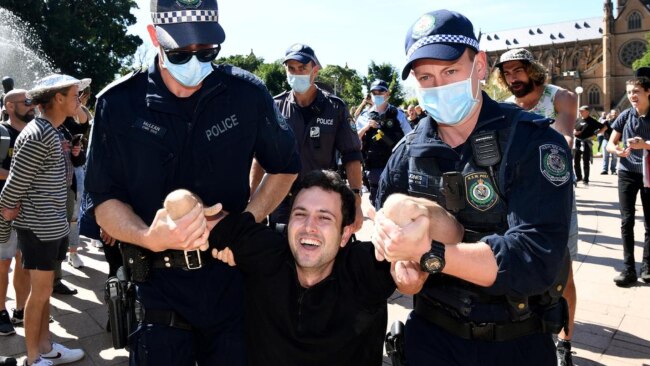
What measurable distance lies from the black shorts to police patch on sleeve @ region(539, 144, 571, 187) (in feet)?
12.8

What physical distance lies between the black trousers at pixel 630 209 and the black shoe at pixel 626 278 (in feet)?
0.19

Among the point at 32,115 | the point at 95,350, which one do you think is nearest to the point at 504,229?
the point at 95,350

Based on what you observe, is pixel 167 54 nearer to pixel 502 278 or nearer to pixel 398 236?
pixel 398 236

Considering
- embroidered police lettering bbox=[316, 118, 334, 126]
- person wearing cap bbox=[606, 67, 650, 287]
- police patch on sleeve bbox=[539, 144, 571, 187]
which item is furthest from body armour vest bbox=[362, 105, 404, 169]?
police patch on sleeve bbox=[539, 144, 571, 187]

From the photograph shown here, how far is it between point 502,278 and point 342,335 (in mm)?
979

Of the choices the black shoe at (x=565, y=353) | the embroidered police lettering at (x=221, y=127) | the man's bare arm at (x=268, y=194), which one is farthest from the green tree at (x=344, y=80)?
the embroidered police lettering at (x=221, y=127)

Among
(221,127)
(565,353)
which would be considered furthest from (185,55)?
(565,353)

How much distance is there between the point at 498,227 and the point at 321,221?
915 millimetres

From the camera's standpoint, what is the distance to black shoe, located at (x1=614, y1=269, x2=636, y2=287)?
5918 mm

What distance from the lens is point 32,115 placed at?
564cm

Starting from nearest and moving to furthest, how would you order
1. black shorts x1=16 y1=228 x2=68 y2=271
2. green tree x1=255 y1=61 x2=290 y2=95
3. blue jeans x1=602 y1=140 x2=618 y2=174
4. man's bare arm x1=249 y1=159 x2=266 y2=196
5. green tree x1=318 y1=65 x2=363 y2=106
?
1. man's bare arm x1=249 y1=159 x2=266 y2=196
2. black shorts x1=16 y1=228 x2=68 y2=271
3. blue jeans x1=602 y1=140 x2=618 y2=174
4. green tree x1=318 y1=65 x2=363 y2=106
5. green tree x1=255 y1=61 x2=290 y2=95

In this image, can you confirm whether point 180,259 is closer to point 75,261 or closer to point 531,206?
point 531,206

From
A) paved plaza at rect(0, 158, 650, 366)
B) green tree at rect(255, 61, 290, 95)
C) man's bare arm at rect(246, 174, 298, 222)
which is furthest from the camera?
green tree at rect(255, 61, 290, 95)

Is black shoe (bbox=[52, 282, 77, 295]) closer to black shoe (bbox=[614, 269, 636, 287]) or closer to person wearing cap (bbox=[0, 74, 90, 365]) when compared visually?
person wearing cap (bbox=[0, 74, 90, 365])
